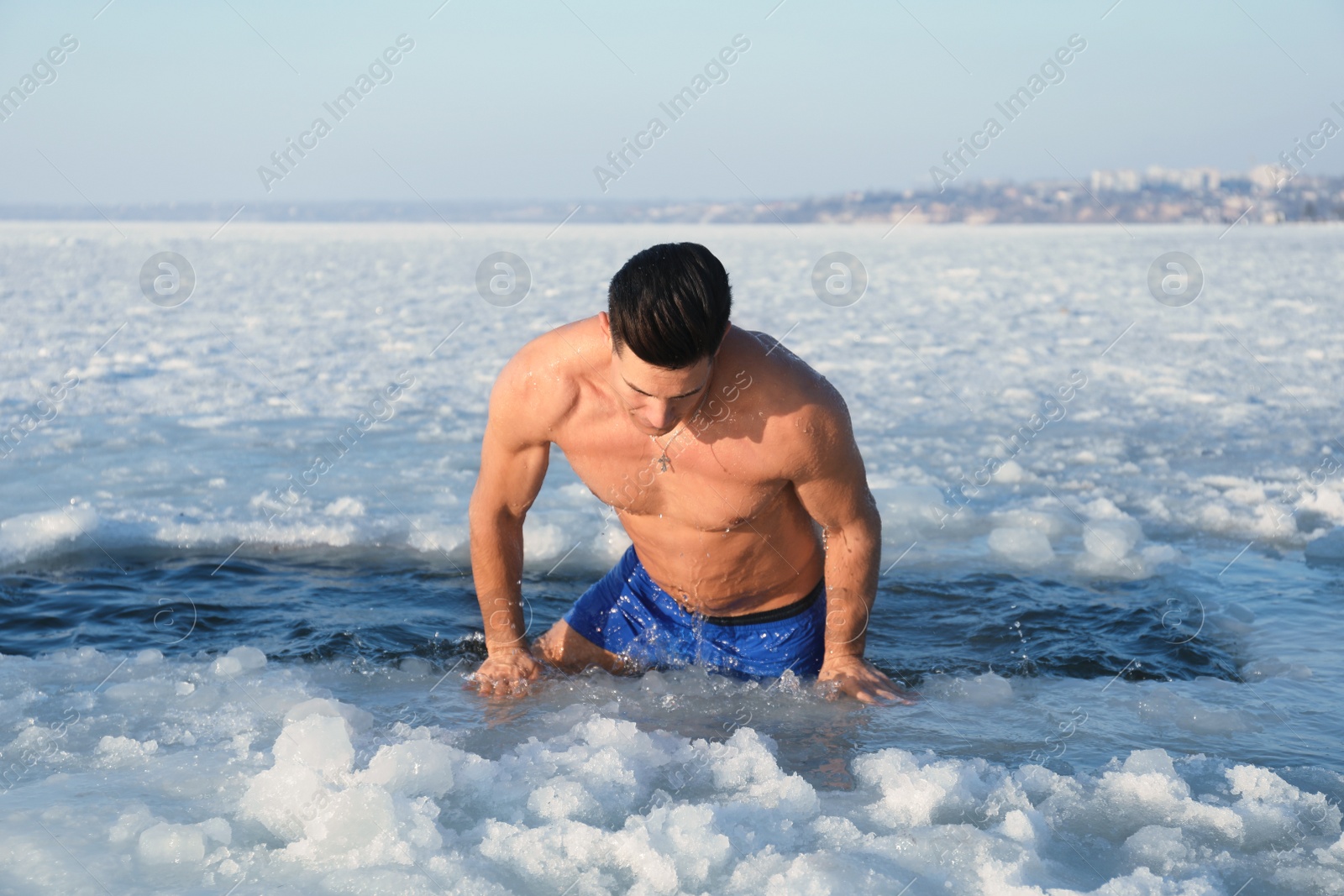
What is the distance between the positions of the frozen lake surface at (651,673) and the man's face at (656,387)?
766 mm

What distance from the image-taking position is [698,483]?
283 centimetres

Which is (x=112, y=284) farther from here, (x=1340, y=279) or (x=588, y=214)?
(x=588, y=214)

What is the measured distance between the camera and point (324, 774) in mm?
2371

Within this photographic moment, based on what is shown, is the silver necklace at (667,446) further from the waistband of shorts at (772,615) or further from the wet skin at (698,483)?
the waistband of shorts at (772,615)

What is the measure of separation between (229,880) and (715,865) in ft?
2.94

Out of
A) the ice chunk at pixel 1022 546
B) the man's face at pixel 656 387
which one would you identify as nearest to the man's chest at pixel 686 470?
the man's face at pixel 656 387

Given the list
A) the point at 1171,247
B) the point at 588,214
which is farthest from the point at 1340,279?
the point at 588,214

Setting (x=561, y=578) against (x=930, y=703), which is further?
(x=561, y=578)

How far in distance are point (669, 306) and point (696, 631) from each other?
133cm

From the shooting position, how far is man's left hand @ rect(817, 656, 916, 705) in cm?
297

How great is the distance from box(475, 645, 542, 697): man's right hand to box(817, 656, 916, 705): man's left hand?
0.79 m

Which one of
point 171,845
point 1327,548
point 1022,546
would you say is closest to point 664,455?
point 171,845

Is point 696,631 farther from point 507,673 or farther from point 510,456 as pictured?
point 510,456

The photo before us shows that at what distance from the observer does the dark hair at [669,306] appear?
2186 millimetres
